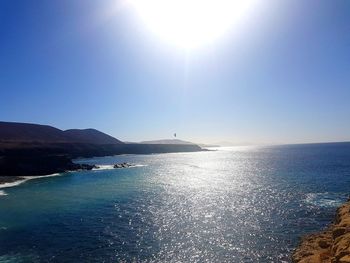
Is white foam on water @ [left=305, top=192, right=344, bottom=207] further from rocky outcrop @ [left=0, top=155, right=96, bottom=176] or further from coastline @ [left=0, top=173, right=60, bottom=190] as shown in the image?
rocky outcrop @ [left=0, top=155, right=96, bottom=176]

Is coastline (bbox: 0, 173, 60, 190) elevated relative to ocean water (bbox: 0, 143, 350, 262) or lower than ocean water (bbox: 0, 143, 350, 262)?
elevated

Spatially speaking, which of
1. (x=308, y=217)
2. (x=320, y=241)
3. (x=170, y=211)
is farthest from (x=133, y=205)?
(x=320, y=241)

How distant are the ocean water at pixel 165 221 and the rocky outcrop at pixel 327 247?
5.36 feet

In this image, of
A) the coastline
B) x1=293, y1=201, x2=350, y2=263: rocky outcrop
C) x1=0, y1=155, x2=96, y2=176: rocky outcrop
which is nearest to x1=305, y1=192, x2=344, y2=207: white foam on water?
x1=293, y1=201, x2=350, y2=263: rocky outcrop

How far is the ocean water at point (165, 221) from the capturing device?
32969 millimetres

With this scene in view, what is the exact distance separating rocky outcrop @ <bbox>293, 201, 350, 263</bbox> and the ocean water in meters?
1.63

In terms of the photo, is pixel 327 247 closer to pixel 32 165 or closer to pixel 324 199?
pixel 324 199

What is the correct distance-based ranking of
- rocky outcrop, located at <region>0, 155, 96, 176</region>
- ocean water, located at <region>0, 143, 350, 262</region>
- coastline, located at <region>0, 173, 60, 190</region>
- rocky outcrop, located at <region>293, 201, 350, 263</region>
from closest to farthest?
1. rocky outcrop, located at <region>293, 201, 350, 263</region>
2. ocean water, located at <region>0, 143, 350, 262</region>
3. coastline, located at <region>0, 173, 60, 190</region>
4. rocky outcrop, located at <region>0, 155, 96, 176</region>

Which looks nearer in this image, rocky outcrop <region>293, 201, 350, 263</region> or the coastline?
rocky outcrop <region>293, 201, 350, 263</region>

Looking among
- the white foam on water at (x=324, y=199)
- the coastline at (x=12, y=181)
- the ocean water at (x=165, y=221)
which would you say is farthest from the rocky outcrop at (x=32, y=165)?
the white foam on water at (x=324, y=199)

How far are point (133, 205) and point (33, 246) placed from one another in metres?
21.2

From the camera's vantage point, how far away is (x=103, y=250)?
33.9m

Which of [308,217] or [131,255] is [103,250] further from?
[308,217]

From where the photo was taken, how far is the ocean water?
33.0m
